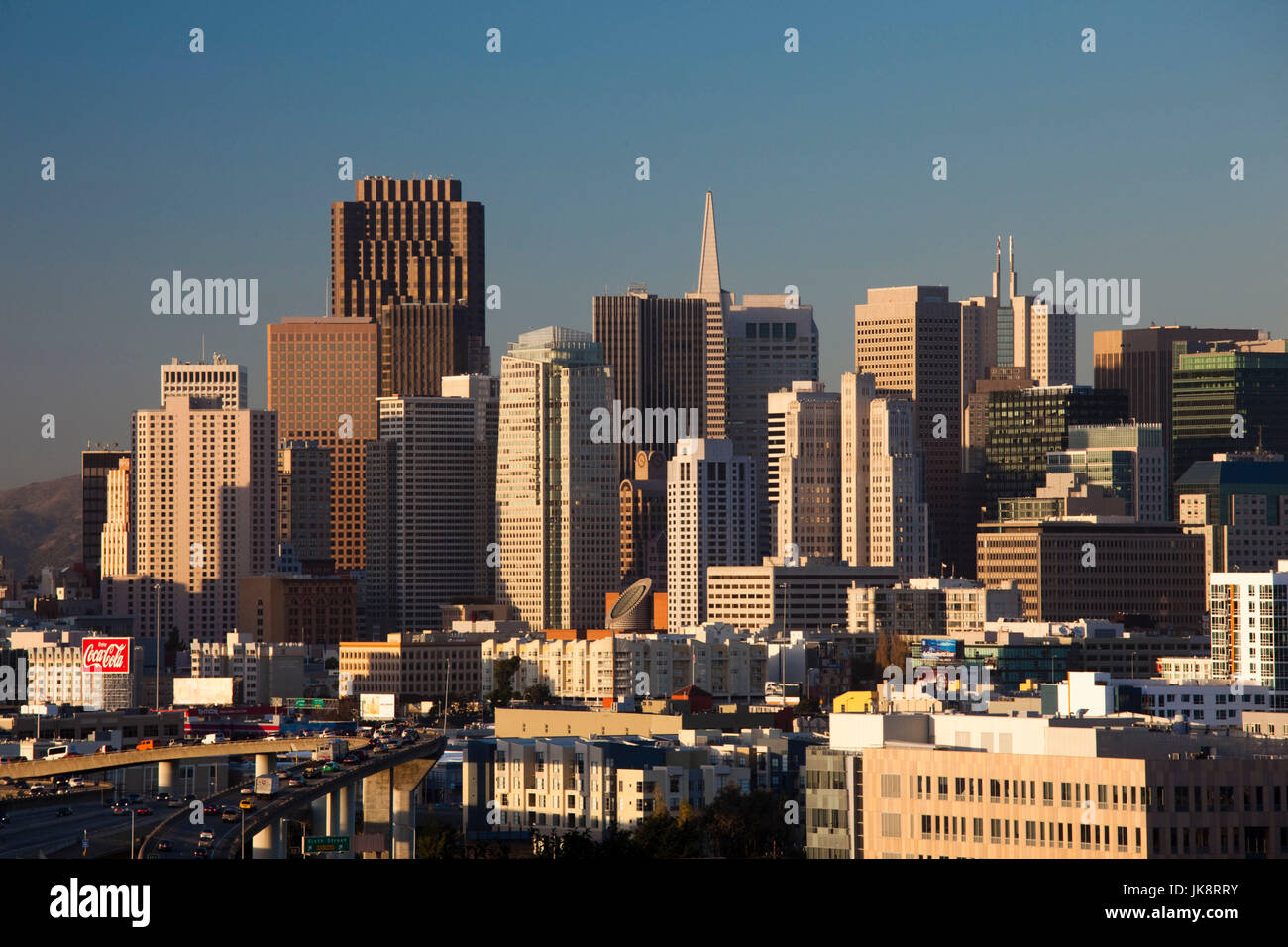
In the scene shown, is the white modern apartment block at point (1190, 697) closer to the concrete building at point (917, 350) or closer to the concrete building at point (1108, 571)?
the concrete building at point (1108, 571)

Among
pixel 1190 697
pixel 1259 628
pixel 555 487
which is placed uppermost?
pixel 555 487

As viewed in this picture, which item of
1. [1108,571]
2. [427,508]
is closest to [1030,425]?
[1108,571]

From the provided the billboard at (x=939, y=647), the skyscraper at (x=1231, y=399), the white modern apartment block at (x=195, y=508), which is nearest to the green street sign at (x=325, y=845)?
the billboard at (x=939, y=647)

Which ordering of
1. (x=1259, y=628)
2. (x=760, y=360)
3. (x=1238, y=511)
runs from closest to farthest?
(x=1259, y=628), (x=1238, y=511), (x=760, y=360)

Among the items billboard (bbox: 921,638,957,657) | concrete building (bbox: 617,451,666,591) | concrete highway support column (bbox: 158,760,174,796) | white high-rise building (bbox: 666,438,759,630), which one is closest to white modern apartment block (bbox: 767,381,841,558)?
white high-rise building (bbox: 666,438,759,630)

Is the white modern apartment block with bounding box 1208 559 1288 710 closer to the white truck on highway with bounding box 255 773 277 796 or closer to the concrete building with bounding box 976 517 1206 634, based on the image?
the white truck on highway with bounding box 255 773 277 796

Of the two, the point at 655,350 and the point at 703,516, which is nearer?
the point at 703,516

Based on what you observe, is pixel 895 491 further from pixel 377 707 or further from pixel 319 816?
pixel 319 816
